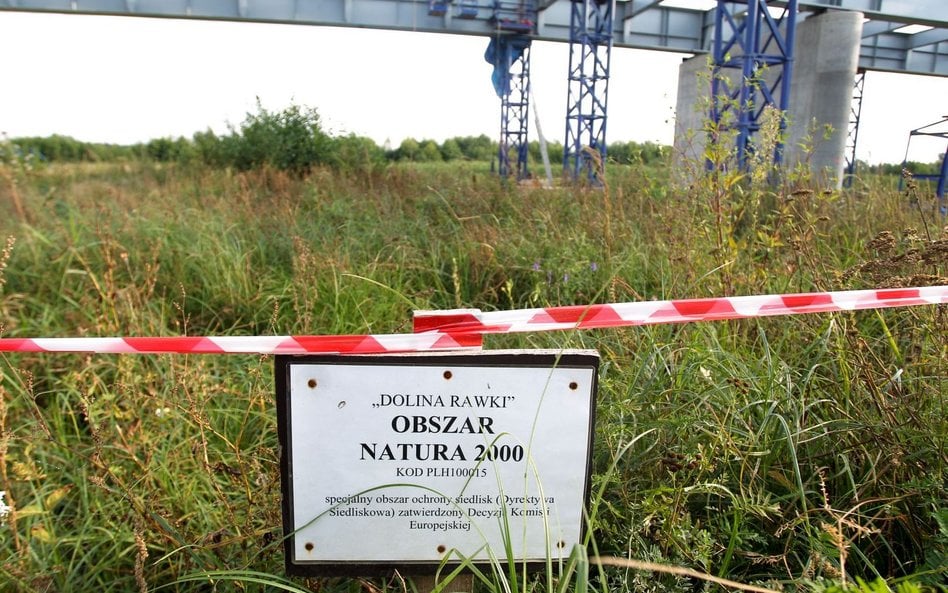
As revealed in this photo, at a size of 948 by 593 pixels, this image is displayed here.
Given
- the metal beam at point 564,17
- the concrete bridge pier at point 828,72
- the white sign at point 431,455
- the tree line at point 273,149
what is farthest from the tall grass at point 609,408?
the metal beam at point 564,17

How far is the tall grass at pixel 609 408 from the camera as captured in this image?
1.41 metres

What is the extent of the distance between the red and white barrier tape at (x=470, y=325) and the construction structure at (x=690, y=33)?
28.1 feet

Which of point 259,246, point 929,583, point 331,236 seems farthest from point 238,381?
point 929,583

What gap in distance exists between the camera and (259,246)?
4551mm

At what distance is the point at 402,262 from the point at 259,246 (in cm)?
136

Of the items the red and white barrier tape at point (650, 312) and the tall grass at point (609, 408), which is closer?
the red and white barrier tape at point (650, 312)

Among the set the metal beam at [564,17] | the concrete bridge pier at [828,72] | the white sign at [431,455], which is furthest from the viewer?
the metal beam at [564,17]

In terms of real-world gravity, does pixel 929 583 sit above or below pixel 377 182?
below

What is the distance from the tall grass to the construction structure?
6849 mm

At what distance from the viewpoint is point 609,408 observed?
1.69 meters

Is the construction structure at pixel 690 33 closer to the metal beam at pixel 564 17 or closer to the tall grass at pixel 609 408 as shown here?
the metal beam at pixel 564 17

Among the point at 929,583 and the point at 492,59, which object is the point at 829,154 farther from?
the point at 929,583

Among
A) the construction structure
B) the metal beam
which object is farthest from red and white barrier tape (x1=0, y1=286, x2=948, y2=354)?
the metal beam

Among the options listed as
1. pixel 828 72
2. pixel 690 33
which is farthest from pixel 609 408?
pixel 690 33
